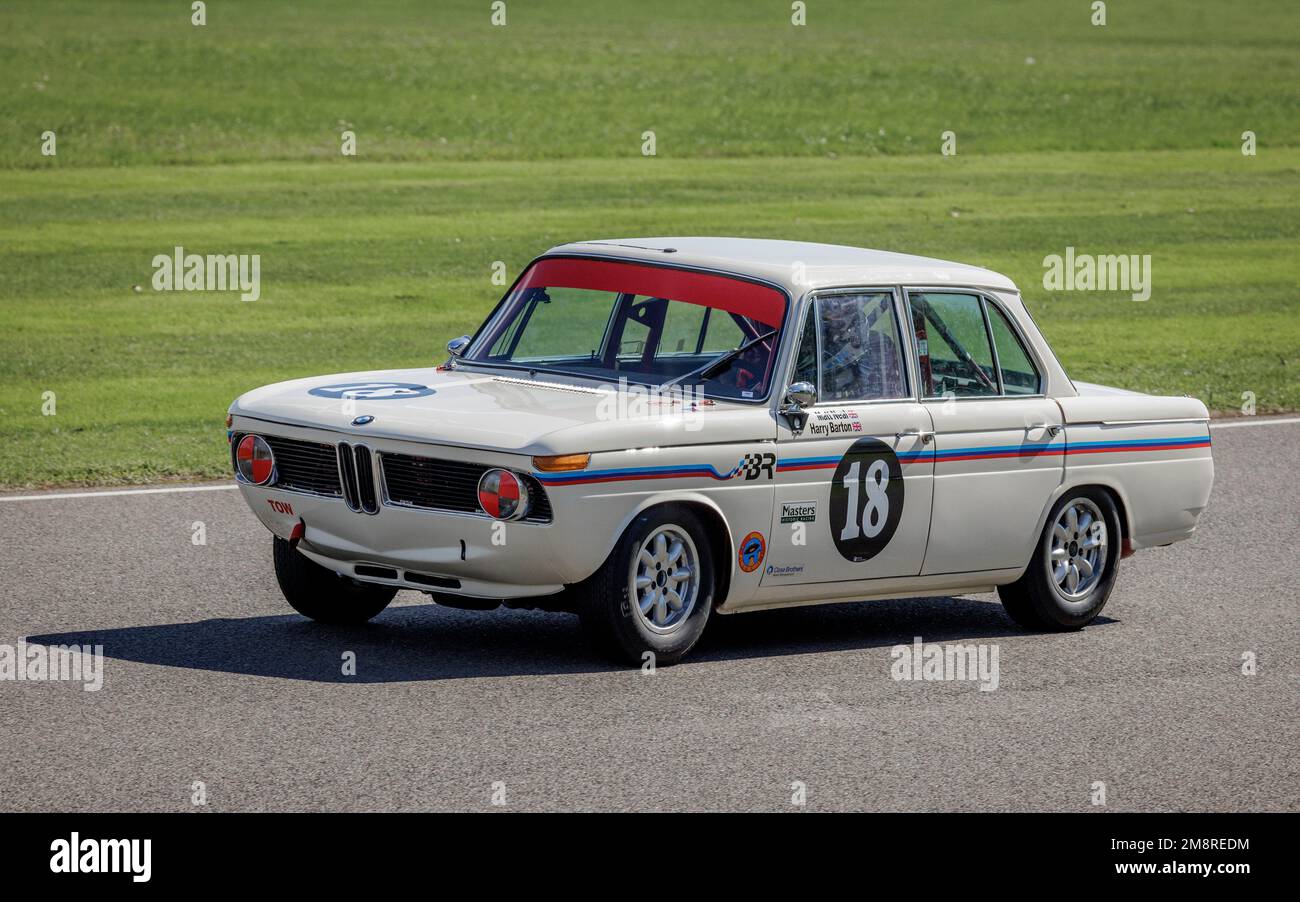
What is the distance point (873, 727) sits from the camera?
7785 millimetres

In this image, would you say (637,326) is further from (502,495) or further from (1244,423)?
(1244,423)

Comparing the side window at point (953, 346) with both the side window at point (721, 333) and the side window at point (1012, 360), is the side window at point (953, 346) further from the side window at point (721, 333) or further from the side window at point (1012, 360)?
the side window at point (721, 333)

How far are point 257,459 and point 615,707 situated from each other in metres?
2.02

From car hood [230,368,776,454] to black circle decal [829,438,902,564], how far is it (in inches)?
18.5

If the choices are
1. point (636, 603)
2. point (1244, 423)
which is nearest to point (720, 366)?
point (636, 603)

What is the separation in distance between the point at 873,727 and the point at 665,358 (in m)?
2.24

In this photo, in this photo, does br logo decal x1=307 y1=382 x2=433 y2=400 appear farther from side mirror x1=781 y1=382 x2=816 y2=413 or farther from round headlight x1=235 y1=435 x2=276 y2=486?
side mirror x1=781 y1=382 x2=816 y2=413

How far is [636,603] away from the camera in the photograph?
8273 millimetres

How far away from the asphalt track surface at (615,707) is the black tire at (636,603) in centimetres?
12

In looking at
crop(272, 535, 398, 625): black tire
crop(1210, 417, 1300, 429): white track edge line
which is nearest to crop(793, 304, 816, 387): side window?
crop(272, 535, 398, 625): black tire

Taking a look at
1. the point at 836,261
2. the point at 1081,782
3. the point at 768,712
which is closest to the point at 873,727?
the point at 768,712

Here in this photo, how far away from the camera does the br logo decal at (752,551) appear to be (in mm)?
8547

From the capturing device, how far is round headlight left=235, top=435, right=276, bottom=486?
8789 millimetres
